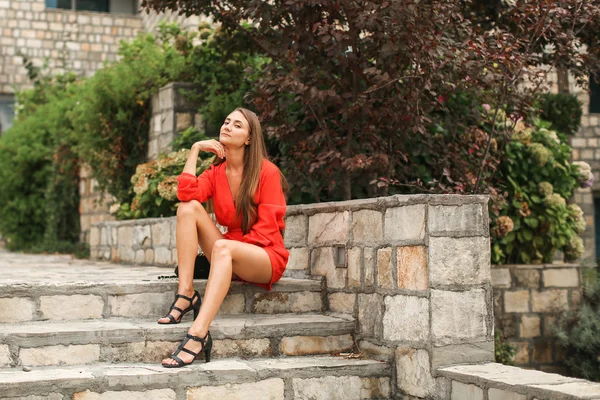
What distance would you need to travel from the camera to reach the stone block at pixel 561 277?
7777 mm

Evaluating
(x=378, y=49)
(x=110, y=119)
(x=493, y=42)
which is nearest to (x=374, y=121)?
(x=378, y=49)

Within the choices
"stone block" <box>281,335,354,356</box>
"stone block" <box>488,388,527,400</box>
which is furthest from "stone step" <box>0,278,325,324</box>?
"stone block" <box>488,388,527,400</box>

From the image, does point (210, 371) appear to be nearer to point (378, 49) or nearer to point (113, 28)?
point (378, 49)

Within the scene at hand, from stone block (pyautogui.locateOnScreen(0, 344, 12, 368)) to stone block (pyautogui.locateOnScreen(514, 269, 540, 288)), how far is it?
16.6ft

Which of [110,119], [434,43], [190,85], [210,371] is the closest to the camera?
[210,371]

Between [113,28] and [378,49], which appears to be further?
[113,28]

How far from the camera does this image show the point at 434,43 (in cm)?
546

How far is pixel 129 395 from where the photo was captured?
3.74m

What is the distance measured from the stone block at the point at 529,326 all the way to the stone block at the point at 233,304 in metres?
3.85

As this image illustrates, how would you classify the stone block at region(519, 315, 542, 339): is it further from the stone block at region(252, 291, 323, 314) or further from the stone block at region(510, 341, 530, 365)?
the stone block at region(252, 291, 323, 314)

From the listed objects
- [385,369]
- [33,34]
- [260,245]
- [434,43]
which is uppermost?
[33,34]

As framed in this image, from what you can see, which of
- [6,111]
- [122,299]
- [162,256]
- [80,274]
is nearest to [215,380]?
[122,299]

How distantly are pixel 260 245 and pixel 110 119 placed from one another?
528 cm

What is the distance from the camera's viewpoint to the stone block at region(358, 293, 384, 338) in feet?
14.4
